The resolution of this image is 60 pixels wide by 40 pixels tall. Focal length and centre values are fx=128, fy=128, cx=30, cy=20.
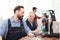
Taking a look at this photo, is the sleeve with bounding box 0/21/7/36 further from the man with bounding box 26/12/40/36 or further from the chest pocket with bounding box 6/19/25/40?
the man with bounding box 26/12/40/36

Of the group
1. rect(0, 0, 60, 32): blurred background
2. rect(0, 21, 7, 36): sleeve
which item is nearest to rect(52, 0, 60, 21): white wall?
rect(0, 0, 60, 32): blurred background

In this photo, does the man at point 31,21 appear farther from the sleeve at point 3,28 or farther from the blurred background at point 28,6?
the sleeve at point 3,28

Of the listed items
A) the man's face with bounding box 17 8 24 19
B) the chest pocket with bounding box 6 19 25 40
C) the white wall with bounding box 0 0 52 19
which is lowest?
the chest pocket with bounding box 6 19 25 40

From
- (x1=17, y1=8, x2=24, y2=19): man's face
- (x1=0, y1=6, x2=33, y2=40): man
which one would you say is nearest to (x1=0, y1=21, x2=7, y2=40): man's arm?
(x1=0, y1=6, x2=33, y2=40): man

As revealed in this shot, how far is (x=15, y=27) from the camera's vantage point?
4.03 ft

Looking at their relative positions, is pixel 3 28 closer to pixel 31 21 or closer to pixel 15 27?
pixel 15 27

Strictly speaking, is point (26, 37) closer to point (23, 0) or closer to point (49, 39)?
point (49, 39)

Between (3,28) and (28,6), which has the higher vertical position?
(28,6)

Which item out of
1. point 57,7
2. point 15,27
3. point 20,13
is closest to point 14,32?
point 15,27

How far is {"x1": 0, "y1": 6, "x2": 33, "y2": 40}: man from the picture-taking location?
1198 millimetres

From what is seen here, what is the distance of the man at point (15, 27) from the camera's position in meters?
1.20

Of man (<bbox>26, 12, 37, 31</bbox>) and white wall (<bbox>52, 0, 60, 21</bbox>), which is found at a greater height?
white wall (<bbox>52, 0, 60, 21</bbox>)

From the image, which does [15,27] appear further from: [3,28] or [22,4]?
[22,4]

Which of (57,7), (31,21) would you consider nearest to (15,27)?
(31,21)
